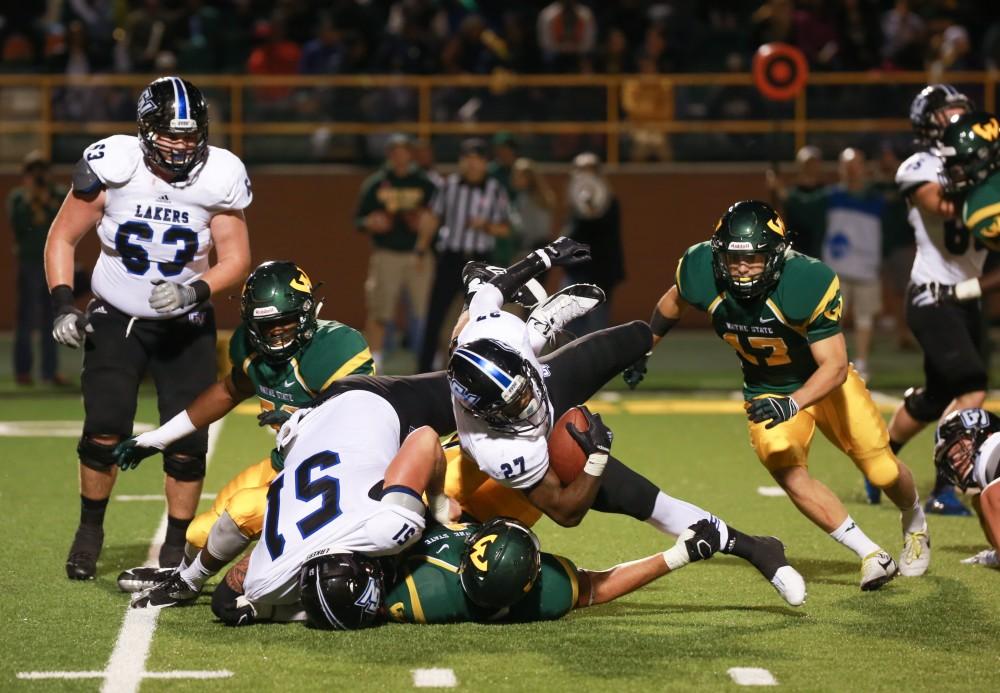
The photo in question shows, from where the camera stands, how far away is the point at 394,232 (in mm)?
12453

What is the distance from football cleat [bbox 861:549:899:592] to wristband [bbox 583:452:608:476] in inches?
49.7

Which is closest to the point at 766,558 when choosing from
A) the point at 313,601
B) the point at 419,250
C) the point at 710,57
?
the point at 313,601

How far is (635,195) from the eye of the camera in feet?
51.0

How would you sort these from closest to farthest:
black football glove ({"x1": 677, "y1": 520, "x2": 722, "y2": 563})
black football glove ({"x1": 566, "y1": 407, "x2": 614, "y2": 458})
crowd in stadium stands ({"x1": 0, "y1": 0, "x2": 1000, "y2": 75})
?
black football glove ({"x1": 566, "y1": 407, "x2": 614, "y2": 458}) < black football glove ({"x1": 677, "y1": 520, "x2": 722, "y2": 563}) < crowd in stadium stands ({"x1": 0, "y1": 0, "x2": 1000, "y2": 75})

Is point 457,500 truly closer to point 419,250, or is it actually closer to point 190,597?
point 190,597

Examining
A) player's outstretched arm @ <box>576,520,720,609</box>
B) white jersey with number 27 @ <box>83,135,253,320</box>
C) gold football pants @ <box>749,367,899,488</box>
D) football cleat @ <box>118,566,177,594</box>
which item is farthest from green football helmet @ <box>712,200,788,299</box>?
football cleat @ <box>118,566,177,594</box>

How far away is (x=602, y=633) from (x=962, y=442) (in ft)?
5.13

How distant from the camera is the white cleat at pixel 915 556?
6016 millimetres

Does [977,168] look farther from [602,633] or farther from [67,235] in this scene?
[67,235]

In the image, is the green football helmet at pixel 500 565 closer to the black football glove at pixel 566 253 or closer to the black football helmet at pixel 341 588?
the black football helmet at pixel 341 588

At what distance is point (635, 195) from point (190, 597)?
10654 mm

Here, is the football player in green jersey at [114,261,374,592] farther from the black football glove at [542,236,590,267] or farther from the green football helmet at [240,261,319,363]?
the black football glove at [542,236,590,267]

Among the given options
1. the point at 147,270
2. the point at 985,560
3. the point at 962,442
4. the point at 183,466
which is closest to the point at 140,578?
the point at 183,466

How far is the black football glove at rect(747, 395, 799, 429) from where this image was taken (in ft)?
17.8
